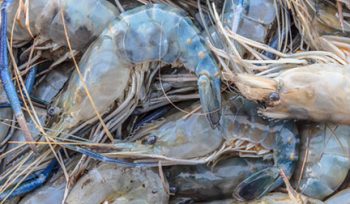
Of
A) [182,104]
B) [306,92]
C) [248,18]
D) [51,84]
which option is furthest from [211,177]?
[51,84]

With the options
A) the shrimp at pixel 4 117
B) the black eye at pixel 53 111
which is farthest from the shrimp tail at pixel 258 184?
the shrimp at pixel 4 117

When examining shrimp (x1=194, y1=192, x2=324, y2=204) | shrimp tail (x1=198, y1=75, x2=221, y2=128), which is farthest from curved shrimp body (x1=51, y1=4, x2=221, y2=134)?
shrimp (x1=194, y1=192, x2=324, y2=204)

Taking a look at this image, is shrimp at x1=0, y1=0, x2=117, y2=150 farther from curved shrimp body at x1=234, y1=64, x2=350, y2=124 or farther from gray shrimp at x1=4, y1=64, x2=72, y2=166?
curved shrimp body at x1=234, y1=64, x2=350, y2=124

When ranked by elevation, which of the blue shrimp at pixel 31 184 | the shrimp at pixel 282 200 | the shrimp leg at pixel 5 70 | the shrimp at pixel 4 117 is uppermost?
the shrimp leg at pixel 5 70

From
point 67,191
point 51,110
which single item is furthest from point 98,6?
point 67,191

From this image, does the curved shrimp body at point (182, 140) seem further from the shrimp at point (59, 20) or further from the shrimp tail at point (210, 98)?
the shrimp at point (59, 20)

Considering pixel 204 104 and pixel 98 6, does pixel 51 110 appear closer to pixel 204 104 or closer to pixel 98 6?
pixel 98 6

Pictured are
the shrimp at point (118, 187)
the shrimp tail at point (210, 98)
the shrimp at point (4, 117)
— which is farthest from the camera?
the shrimp at point (4, 117)
